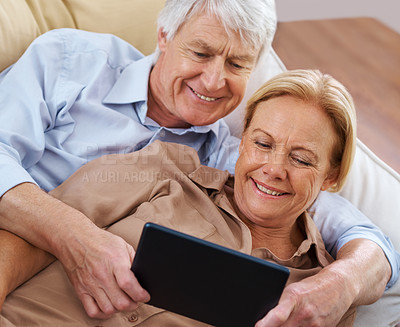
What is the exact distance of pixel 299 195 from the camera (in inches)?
58.6

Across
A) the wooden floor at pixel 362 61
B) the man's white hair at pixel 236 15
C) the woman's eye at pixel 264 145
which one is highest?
the man's white hair at pixel 236 15

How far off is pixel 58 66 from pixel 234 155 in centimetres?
71

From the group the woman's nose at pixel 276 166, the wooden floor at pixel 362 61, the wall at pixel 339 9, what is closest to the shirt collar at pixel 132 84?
the woman's nose at pixel 276 166

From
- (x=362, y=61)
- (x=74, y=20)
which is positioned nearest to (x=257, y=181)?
(x=74, y=20)

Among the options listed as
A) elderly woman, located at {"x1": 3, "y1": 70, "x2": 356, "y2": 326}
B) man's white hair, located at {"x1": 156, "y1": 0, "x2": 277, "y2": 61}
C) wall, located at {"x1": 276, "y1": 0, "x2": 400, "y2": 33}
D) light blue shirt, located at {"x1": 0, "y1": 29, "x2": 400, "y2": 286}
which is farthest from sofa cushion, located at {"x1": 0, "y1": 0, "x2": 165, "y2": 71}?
wall, located at {"x1": 276, "y1": 0, "x2": 400, "y2": 33}

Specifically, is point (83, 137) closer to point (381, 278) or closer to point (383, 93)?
point (381, 278)

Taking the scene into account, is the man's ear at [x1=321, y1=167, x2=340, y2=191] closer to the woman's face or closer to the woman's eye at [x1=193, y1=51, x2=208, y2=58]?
the woman's face

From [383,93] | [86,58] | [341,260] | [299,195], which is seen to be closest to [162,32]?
[86,58]

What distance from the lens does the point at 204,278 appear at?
1111mm

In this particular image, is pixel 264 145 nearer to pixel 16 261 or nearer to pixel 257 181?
pixel 257 181

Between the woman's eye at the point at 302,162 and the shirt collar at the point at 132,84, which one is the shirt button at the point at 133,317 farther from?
the shirt collar at the point at 132,84

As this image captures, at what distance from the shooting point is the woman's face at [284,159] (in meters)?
1.46

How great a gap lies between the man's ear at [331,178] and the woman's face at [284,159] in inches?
1.8

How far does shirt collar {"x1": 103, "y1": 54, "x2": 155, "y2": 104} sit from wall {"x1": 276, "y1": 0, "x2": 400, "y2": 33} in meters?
2.23
